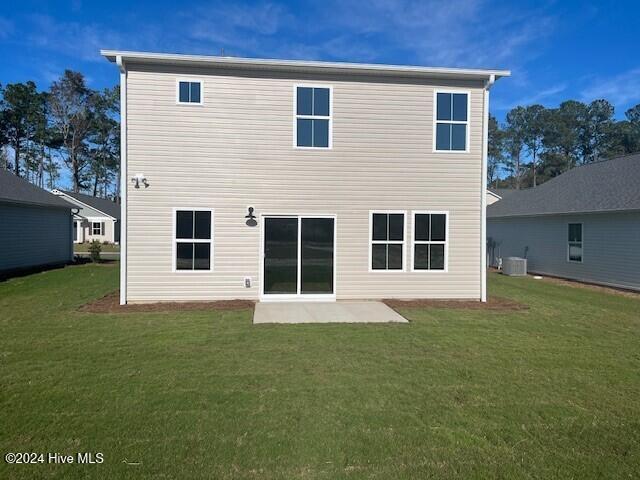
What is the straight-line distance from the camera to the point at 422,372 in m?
5.06

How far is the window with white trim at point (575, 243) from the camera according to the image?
1497 cm

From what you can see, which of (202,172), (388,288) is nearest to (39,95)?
(202,172)

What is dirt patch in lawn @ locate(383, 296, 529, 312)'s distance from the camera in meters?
9.38

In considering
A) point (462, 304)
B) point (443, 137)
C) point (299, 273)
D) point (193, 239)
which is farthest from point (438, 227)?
point (193, 239)

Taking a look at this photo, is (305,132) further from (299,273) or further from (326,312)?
(326,312)

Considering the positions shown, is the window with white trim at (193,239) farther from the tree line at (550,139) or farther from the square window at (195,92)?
the tree line at (550,139)

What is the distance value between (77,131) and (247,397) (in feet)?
172

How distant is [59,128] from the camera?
4659cm

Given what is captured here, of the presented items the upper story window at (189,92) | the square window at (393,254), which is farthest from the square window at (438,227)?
the upper story window at (189,92)

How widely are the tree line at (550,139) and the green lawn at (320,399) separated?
60312mm

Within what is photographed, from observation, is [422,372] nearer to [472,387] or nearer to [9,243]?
[472,387]

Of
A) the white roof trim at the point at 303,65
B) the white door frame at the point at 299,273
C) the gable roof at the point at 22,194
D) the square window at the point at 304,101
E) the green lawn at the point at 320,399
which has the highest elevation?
the white roof trim at the point at 303,65

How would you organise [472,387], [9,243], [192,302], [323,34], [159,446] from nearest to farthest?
[159,446] → [472,387] → [192,302] → [323,34] → [9,243]

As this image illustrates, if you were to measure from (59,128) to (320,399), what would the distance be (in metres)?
53.8
